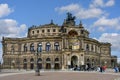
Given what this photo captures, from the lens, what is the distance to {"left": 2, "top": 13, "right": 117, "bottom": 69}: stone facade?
4491 inches

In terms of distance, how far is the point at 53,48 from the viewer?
→ 4621 inches

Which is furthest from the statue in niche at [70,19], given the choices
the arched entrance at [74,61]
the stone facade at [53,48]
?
the arched entrance at [74,61]

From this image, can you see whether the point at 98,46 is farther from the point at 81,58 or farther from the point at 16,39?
the point at 16,39

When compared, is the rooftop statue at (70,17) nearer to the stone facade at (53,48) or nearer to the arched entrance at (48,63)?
the stone facade at (53,48)

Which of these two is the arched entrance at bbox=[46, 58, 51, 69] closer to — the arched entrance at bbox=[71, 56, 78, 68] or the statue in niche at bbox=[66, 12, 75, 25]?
the arched entrance at bbox=[71, 56, 78, 68]

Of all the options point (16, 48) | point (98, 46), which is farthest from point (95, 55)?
point (16, 48)

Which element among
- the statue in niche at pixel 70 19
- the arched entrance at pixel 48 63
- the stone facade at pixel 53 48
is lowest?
the arched entrance at pixel 48 63

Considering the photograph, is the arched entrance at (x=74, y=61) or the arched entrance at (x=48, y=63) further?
the arched entrance at (x=48, y=63)

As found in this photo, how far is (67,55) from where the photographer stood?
11175cm

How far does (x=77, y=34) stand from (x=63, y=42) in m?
6.13

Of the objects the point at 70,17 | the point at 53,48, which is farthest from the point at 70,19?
the point at 53,48

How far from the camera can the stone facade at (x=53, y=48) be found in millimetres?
114062

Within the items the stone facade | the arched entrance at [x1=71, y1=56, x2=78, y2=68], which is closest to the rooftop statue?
the stone facade

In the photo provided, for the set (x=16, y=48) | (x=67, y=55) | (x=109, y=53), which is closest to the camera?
(x=67, y=55)
